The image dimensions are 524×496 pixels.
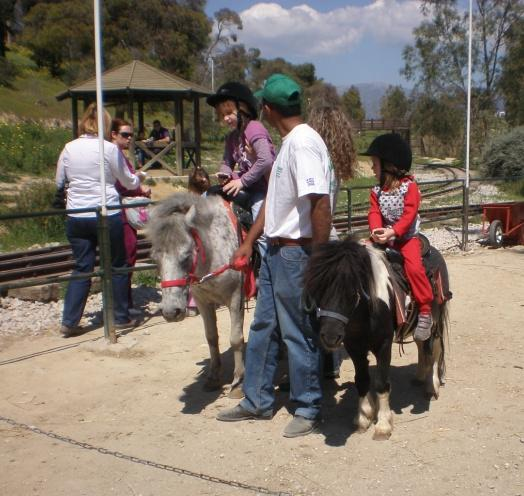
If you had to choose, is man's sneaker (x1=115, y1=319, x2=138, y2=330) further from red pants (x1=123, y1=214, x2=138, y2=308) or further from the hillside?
the hillside

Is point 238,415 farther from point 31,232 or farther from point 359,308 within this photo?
point 31,232

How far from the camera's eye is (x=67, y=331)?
6.45 meters

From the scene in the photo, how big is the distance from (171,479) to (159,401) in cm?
126

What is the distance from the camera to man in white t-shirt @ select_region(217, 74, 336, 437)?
3.85 metres

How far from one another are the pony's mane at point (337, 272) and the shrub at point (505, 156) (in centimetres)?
2243

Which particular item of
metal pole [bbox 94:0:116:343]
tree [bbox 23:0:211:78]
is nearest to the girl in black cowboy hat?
metal pole [bbox 94:0:116:343]

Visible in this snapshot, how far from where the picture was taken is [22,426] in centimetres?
443

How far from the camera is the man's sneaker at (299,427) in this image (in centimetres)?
416

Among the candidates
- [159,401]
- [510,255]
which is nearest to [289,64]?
[510,255]

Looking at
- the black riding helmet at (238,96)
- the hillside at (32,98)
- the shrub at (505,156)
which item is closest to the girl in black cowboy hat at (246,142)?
the black riding helmet at (238,96)

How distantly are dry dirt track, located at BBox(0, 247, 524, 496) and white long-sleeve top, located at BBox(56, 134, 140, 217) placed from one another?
1415 mm

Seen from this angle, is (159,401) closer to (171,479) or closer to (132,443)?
(132,443)

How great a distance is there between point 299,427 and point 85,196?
335cm

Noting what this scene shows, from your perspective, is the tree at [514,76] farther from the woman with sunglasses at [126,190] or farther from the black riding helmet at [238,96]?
the black riding helmet at [238,96]
